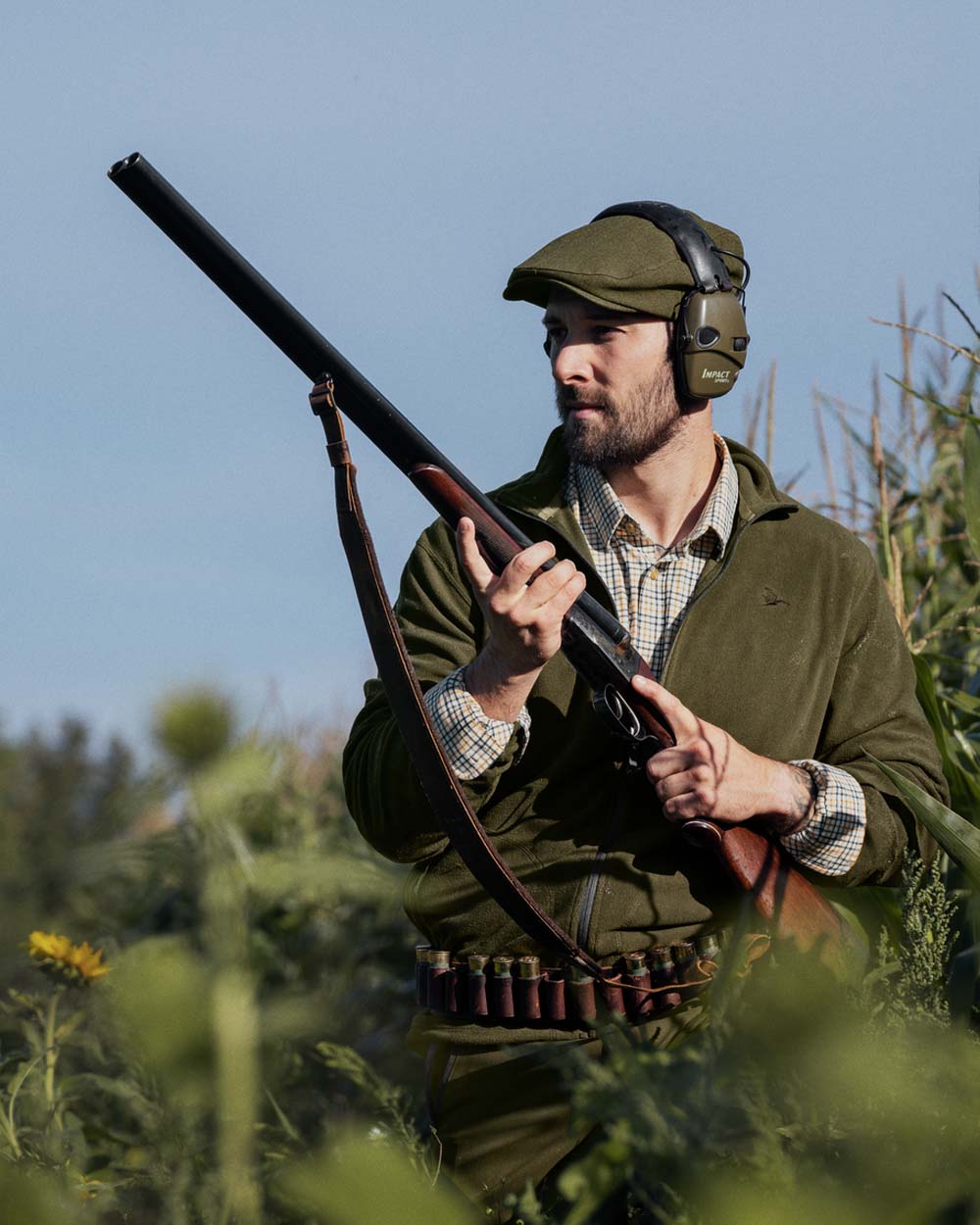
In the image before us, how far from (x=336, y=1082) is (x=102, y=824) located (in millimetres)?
1859

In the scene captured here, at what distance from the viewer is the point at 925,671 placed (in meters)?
3.62

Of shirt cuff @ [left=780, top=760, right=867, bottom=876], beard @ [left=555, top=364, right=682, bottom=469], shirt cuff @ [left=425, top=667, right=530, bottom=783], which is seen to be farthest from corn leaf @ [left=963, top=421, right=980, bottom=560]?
shirt cuff @ [left=425, top=667, right=530, bottom=783]

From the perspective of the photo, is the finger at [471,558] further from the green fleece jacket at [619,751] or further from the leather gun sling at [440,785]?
the green fleece jacket at [619,751]

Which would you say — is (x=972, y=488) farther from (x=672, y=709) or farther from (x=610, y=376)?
(x=672, y=709)

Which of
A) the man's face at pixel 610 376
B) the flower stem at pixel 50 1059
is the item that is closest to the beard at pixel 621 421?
the man's face at pixel 610 376

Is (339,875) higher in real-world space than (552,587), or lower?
lower

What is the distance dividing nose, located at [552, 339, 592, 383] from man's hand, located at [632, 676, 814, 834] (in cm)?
71

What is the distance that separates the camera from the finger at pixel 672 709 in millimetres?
2951

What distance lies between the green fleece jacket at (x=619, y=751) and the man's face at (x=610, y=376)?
0.19 m

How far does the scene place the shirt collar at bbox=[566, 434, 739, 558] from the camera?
10.9 ft

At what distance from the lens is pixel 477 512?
10.5 ft

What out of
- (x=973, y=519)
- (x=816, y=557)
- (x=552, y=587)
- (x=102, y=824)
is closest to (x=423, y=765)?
(x=552, y=587)

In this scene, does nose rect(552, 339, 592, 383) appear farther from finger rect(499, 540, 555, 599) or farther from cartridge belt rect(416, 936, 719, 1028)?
cartridge belt rect(416, 936, 719, 1028)

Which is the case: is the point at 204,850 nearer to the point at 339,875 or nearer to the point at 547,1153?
the point at 547,1153
